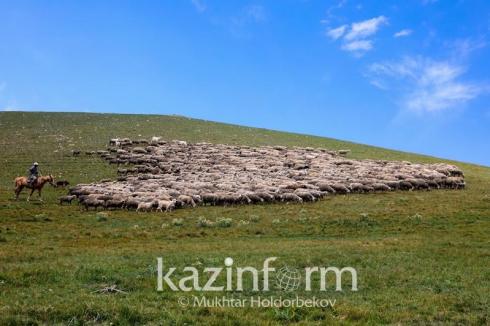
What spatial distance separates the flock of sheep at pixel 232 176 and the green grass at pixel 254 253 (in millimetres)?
1786

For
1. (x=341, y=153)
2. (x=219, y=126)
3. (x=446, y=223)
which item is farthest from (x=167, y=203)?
(x=219, y=126)

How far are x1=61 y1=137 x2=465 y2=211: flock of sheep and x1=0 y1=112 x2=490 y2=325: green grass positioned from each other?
5.86ft

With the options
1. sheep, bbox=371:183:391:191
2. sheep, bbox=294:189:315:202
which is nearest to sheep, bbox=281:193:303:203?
sheep, bbox=294:189:315:202

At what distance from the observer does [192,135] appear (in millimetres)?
66875

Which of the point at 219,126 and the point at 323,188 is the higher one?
the point at 219,126

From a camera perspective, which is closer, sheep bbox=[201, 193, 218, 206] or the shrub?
the shrub

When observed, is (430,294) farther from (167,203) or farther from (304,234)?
(167,203)

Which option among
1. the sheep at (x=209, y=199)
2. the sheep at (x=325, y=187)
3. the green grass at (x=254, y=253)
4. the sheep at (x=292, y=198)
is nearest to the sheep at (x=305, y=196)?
the sheep at (x=292, y=198)

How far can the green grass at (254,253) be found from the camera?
11.3 metres

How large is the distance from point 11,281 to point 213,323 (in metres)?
6.91

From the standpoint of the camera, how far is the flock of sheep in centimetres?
3266

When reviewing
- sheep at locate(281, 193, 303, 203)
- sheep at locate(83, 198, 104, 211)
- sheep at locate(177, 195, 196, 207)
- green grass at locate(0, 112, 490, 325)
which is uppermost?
sheep at locate(281, 193, 303, 203)

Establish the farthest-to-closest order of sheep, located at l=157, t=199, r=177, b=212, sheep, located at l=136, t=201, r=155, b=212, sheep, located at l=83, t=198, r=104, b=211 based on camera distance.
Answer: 1. sheep, located at l=83, t=198, r=104, b=211
2. sheep, located at l=157, t=199, r=177, b=212
3. sheep, located at l=136, t=201, r=155, b=212

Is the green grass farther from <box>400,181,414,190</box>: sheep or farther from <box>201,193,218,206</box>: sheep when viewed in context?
<box>400,181,414,190</box>: sheep
